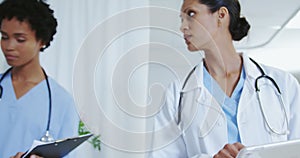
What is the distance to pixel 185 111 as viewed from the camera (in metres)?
1.24

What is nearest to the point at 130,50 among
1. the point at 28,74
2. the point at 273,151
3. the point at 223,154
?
the point at 28,74

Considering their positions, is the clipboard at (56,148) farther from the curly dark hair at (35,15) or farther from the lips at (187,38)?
the lips at (187,38)

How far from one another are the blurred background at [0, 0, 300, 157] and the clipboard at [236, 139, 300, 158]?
2.16 ft

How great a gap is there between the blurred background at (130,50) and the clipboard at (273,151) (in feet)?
2.16

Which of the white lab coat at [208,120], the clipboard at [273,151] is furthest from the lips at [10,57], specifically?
the clipboard at [273,151]

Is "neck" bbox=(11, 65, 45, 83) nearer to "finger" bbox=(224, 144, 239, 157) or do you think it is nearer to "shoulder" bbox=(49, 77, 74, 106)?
"shoulder" bbox=(49, 77, 74, 106)

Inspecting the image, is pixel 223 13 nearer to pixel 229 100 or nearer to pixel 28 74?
pixel 229 100

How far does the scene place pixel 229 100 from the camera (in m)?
1.28

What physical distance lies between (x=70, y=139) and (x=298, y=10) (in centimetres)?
86

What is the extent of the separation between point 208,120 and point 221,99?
82 mm

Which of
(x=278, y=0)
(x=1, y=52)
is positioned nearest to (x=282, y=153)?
(x=1, y=52)

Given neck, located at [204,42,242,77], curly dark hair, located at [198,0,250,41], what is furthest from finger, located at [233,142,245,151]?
curly dark hair, located at [198,0,250,41]

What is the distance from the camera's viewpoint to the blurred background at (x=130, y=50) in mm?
1123

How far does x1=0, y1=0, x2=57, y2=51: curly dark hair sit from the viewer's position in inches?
42.3
